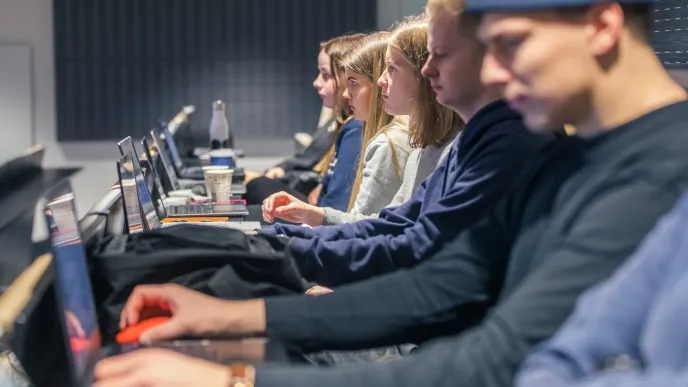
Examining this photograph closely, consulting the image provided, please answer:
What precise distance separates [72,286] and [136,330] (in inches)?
3.9

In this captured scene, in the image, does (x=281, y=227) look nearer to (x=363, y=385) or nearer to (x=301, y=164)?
(x=363, y=385)

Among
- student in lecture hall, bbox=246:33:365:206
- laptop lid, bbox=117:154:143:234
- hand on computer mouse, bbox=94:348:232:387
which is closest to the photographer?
hand on computer mouse, bbox=94:348:232:387

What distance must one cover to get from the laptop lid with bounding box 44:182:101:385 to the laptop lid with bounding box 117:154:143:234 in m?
0.66

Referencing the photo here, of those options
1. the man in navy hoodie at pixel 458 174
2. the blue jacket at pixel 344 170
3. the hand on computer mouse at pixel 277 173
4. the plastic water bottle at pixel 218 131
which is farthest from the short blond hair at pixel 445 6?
the plastic water bottle at pixel 218 131

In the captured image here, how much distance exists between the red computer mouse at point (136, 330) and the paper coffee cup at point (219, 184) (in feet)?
6.45

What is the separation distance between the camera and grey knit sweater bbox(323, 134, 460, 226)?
229 cm

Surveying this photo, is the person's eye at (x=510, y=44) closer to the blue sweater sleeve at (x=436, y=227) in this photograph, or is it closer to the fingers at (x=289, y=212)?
the blue sweater sleeve at (x=436, y=227)

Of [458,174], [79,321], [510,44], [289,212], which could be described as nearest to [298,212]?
[289,212]

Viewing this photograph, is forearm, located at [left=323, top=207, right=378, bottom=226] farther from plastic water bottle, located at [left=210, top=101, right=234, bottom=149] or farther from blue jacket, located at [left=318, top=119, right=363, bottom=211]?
plastic water bottle, located at [left=210, top=101, right=234, bottom=149]

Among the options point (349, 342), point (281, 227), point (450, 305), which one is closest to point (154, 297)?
point (349, 342)

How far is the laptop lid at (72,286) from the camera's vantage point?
1.14 m

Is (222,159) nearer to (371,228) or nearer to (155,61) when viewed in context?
(371,228)

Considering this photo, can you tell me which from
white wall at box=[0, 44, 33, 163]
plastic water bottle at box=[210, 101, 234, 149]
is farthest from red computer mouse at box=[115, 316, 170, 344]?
white wall at box=[0, 44, 33, 163]

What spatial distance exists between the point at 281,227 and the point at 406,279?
0.88 metres
